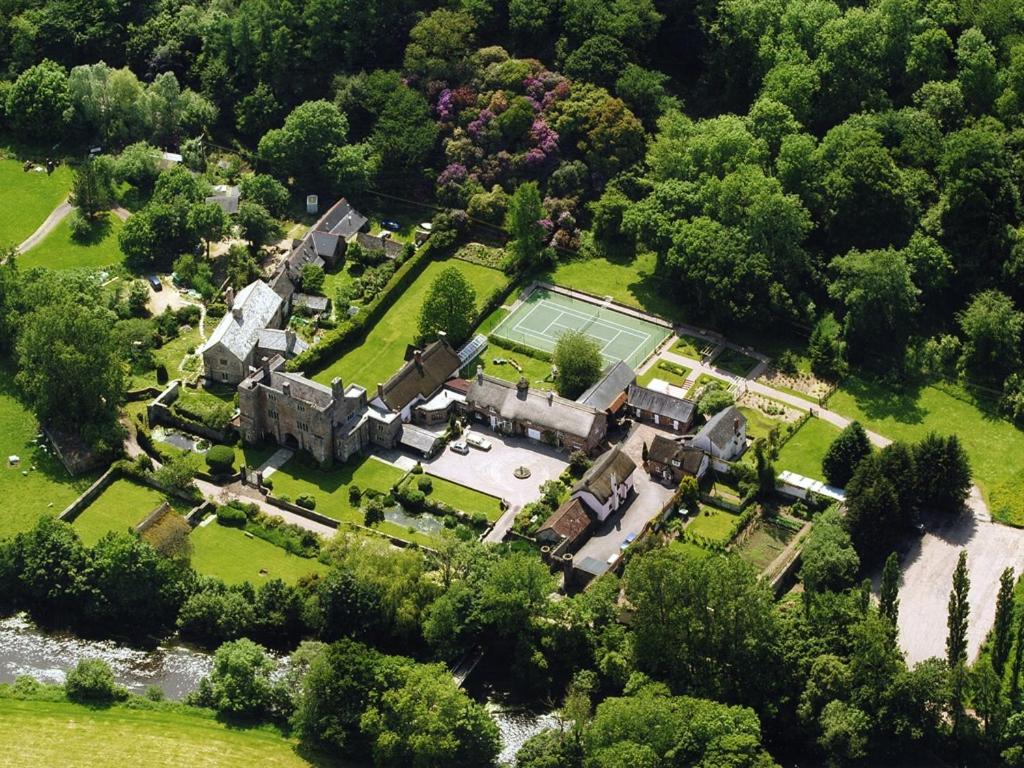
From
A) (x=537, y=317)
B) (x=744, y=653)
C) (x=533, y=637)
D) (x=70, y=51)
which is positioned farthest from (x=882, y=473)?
(x=70, y=51)

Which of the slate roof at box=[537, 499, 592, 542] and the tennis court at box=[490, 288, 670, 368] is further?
the tennis court at box=[490, 288, 670, 368]

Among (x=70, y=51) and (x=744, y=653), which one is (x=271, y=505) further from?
(x=70, y=51)

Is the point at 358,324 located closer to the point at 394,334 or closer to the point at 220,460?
the point at 394,334

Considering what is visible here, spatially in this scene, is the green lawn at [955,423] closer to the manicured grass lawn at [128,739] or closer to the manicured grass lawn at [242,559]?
the manicured grass lawn at [242,559]

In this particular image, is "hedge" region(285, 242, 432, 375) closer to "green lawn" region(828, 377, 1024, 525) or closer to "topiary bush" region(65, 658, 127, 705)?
"topiary bush" region(65, 658, 127, 705)

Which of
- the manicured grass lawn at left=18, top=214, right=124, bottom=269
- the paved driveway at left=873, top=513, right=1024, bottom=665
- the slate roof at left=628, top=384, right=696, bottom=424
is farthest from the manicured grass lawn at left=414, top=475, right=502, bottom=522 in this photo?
the manicured grass lawn at left=18, top=214, right=124, bottom=269

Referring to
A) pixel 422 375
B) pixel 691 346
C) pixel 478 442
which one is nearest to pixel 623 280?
pixel 691 346
